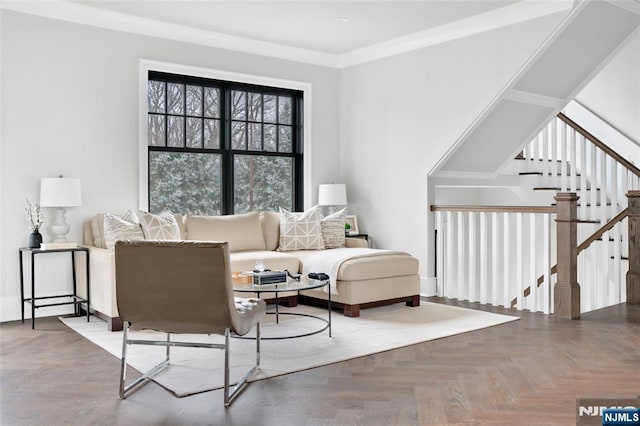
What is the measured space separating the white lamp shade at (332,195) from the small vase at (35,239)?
112 inches

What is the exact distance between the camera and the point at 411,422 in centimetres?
265

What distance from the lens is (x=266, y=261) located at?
519 centimetres

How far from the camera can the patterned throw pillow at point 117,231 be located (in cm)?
479

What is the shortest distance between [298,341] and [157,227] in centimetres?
170

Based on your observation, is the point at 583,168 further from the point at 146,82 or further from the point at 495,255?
the point at 146,82

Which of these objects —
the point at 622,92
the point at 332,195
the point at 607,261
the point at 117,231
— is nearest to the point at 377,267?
the point at 332,195

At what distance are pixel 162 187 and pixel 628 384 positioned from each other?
4268mm

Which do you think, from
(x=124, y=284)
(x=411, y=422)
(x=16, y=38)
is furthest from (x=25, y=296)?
(x=411, y=422)

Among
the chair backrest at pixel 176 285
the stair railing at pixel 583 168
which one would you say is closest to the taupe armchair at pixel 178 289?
the chair backrest at pixel 176 285

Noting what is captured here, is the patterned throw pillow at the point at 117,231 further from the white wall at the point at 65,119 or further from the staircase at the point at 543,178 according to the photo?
the staircase at the point at 543,178

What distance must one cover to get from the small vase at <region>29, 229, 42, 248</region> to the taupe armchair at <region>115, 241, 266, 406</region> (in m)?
2.15

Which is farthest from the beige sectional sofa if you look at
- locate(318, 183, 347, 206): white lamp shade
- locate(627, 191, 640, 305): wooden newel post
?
locate(627, 191, 640, 305): wooden newel post

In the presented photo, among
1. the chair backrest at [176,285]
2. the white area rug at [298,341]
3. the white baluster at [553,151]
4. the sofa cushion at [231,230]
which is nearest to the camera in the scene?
the chair backrest at [176,285]

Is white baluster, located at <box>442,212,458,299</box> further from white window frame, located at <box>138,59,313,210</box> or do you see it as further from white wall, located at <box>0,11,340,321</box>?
white wall, located at <box>0,11,340,321</box>
